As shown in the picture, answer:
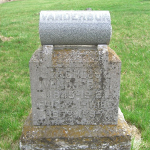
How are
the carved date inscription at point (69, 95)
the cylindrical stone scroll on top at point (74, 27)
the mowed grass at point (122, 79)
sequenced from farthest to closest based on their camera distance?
the mowed grass at point (122, 79)
the carved date inscription at point (69, 95)
the cylindrical stone scroll on top at point (74, 27)

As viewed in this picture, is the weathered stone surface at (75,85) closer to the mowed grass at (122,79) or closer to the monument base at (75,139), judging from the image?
the monument base at (75,139)

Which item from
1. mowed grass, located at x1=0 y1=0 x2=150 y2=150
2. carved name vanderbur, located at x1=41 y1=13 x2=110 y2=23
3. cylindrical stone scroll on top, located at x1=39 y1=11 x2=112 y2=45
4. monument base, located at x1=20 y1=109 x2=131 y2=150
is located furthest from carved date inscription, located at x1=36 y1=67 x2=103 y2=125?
mowed grass, located at x1=0 y1=0 x2=150 y2=150

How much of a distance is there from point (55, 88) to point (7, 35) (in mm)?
6579

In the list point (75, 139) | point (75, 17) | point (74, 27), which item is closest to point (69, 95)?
point (75, 139)

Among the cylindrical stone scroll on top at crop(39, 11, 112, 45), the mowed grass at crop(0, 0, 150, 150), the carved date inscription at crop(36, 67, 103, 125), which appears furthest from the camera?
the mowed grass at crop(0, 0, 150, 150)

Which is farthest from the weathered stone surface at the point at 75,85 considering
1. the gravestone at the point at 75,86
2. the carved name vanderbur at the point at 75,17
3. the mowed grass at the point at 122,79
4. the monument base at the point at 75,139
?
the mowed grass at the point at 122,79

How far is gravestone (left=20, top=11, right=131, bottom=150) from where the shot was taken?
7.57 ft

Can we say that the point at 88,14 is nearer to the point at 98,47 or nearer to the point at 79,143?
the point at 98,47

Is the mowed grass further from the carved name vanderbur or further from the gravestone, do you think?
the carved name vanderbur

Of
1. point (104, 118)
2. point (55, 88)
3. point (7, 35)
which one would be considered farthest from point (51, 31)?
point (7, 35)

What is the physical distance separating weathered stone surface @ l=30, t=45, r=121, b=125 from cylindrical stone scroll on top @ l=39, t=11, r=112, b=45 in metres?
0.13

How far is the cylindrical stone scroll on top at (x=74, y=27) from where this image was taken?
228 cm

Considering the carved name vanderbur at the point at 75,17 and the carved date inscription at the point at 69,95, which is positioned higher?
the carved name vanderbur at the point at 75,17

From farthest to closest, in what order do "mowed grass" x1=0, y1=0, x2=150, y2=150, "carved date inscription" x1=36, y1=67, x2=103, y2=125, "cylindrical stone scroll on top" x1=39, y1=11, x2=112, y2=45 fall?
"mowed grass" x1=0, y1=0, x2=150, y2=150 → "carved date inscription" x1=36, y1=67, x2=103, y2=125 → "cylindrical stone scroll on top" x1=39, y1=11, x2=112, y2=45
